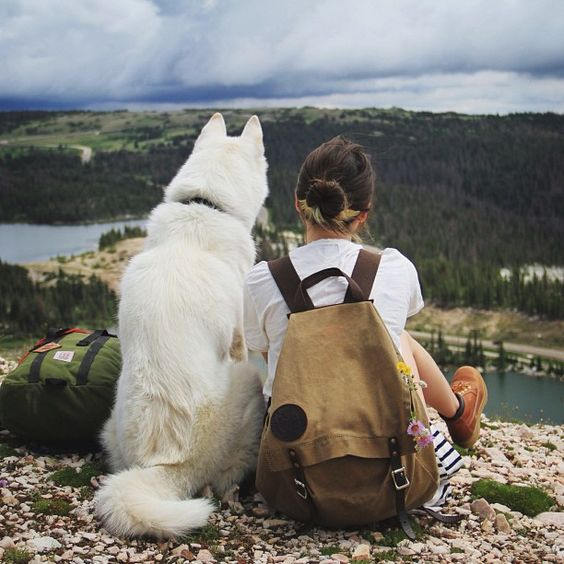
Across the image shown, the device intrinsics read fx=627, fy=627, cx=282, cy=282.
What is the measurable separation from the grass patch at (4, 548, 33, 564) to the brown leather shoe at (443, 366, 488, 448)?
12.2ft

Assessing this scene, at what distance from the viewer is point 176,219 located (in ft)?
20.2

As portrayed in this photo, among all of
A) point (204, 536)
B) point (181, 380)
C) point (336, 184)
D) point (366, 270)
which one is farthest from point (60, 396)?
point (336, 184)

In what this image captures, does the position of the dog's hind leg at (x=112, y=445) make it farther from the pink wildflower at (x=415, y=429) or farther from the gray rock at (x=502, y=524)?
the gray rock at (x=502, y=524)

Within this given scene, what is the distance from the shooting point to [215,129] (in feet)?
23.8

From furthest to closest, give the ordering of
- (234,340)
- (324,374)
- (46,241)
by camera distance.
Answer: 1. (46,241)
2. (234,340)
3. (324,374)

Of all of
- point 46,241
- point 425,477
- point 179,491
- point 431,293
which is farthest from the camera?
point 46,241

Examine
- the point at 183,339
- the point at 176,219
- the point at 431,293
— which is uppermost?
the point at 176,219

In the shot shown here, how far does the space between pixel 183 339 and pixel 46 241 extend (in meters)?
196

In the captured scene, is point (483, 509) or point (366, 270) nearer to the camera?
point (366, 270)

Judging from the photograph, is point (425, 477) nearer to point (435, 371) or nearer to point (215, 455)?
point (435, 371)

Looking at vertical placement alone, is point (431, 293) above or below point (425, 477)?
below

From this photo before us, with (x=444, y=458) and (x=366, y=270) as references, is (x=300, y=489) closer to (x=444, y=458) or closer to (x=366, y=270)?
(x=444, y=458)

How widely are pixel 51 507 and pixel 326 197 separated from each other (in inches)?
141

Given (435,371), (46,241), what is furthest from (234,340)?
(46,241)
